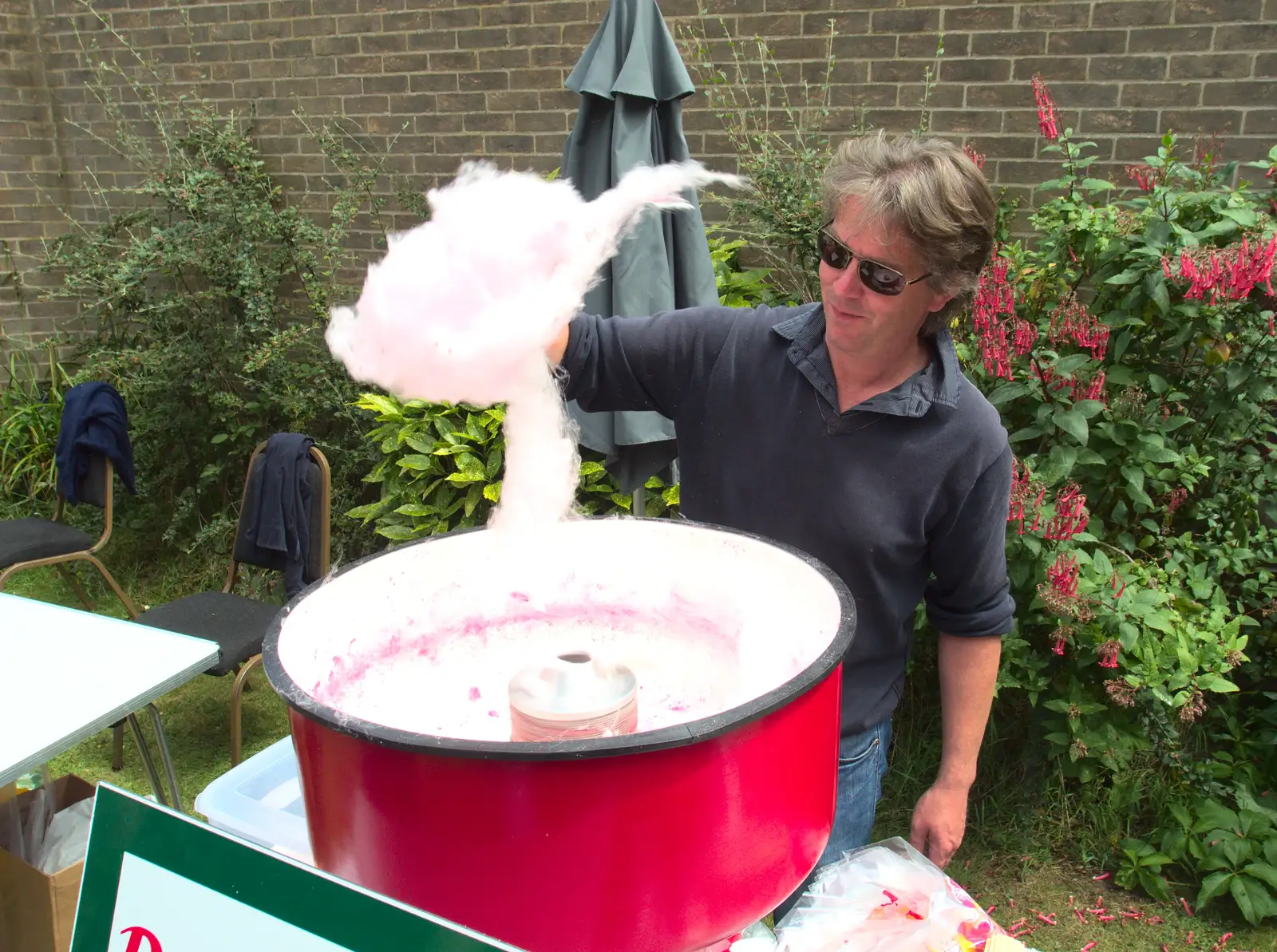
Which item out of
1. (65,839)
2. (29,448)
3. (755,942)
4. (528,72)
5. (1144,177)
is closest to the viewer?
(755,942)

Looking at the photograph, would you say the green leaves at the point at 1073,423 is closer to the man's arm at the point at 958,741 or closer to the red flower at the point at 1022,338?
the red flower at the point at 1022,338

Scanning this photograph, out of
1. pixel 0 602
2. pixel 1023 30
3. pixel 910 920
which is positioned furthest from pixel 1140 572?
pixel 0 602

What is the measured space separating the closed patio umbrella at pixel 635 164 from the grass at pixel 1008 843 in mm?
1208

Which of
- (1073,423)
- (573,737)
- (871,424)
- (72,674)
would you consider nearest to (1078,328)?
(1073,423)

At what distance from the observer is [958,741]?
5.36 ft

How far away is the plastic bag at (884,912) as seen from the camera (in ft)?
4.02

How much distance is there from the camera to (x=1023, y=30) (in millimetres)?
3426

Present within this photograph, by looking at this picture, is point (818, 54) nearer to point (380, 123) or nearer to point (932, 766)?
point (380, 123)

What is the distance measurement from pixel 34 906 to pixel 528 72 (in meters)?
3.66

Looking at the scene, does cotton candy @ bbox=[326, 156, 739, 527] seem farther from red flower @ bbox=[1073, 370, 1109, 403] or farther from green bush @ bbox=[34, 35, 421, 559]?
green bush @ bbox=[34, 35, 421, 559]

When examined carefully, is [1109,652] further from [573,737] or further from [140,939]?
[140,939]

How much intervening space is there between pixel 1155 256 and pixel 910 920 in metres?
2.02

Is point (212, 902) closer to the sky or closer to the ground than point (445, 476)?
closer to the sky

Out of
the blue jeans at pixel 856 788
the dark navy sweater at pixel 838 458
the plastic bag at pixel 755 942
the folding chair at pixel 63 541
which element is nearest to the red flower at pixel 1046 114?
the dark navy sweater at pixel 838 458
